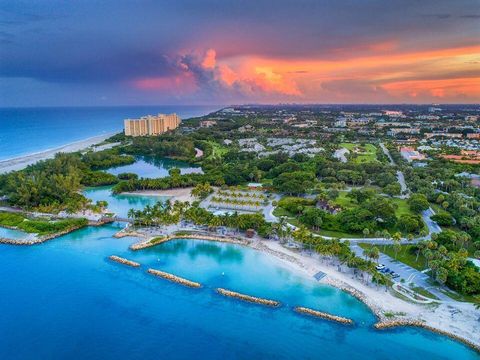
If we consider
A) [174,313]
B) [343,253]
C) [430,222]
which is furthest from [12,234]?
[430,222]

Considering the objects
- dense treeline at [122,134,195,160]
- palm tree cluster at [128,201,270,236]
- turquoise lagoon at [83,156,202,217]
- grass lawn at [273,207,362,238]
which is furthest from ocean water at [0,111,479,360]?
dense treeline at [122,134,195,160]

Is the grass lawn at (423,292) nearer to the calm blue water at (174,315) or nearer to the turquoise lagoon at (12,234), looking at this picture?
the calm blue water at (174,315)

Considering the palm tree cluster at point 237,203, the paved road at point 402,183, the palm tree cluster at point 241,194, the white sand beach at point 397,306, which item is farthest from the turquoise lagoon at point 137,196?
the paved road at point 402,183

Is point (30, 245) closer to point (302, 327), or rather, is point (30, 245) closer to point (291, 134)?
point (302, 327)

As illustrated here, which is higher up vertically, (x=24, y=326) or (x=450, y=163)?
(x=450, y=163)

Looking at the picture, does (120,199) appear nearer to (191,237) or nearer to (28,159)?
(191,237)

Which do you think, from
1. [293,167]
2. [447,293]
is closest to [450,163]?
[293,167]
